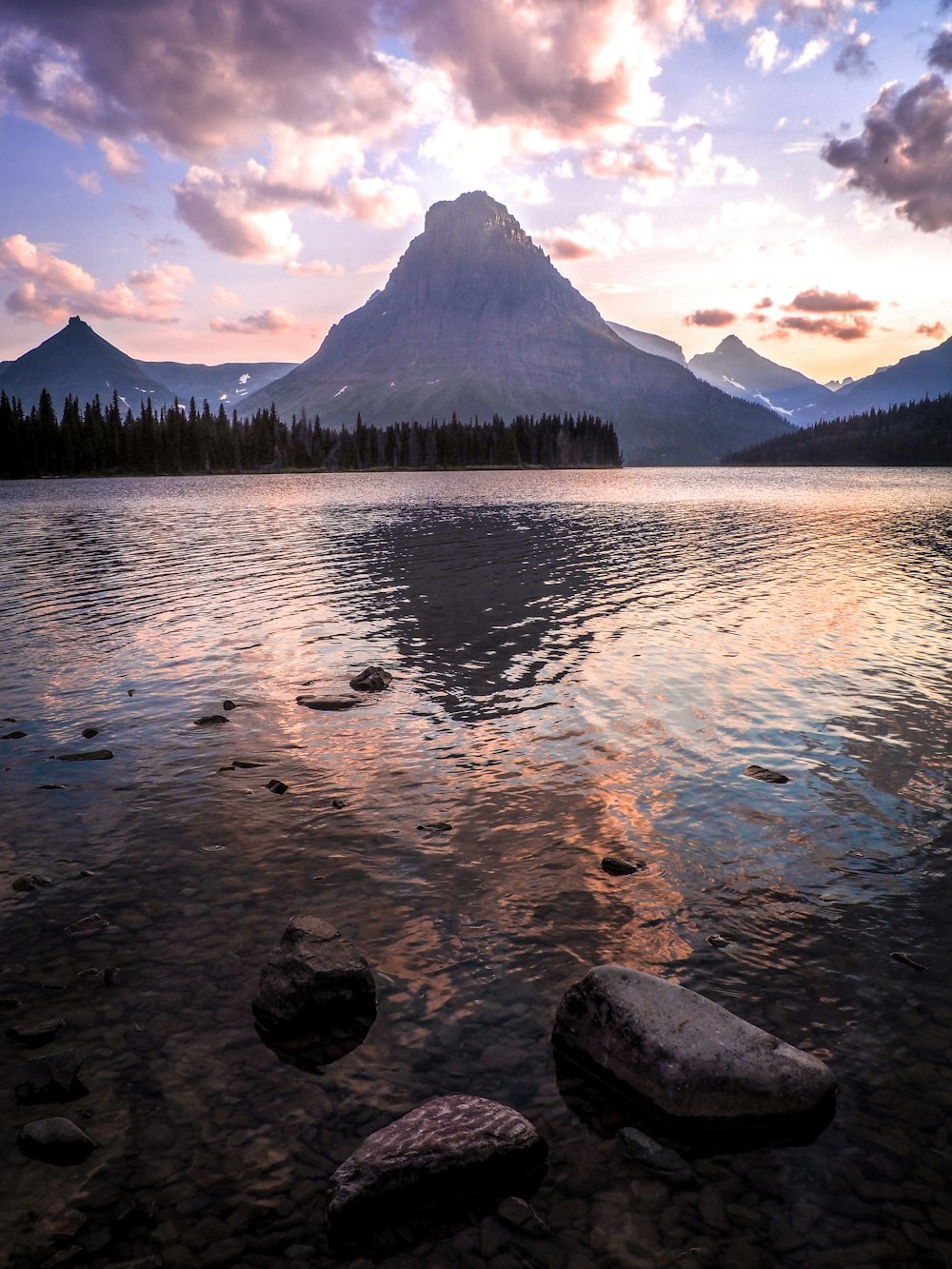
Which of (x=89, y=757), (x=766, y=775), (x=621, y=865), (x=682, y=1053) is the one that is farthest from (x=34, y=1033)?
(x=766, y=775)

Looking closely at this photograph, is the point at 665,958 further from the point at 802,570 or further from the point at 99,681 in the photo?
the point at 802,570

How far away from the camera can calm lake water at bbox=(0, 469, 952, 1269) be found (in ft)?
20.6

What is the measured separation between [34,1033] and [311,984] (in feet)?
9.64

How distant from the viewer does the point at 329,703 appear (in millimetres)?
20328

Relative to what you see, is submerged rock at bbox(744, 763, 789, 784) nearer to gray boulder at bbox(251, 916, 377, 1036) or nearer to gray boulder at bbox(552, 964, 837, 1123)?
gray boulder at bbox(552, 964, 837, 1123)

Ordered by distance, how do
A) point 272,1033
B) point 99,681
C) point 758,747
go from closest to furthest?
point 272,1033 → point 758,747 → point 99,681

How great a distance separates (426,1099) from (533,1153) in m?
1.17

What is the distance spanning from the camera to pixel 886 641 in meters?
27.1

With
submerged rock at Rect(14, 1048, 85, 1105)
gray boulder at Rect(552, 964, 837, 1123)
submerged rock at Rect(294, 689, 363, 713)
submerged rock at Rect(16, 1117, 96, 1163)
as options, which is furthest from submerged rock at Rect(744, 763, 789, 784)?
submerged rock at Rect(16, 1117, 96, 1163)

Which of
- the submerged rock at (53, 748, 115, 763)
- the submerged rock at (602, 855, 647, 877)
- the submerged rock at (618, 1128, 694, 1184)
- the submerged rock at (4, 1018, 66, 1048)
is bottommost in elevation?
the submerged rock at (618, 1128, 694, 1184)

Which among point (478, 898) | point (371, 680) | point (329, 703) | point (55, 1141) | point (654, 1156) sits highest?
point (371, 680)

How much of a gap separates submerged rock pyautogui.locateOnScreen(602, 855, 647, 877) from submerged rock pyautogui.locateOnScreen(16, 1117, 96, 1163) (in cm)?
760

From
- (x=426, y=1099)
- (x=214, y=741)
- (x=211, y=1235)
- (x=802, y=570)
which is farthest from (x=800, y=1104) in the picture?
(x=802, y=570)

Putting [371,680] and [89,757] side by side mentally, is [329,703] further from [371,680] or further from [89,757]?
[89,757]
